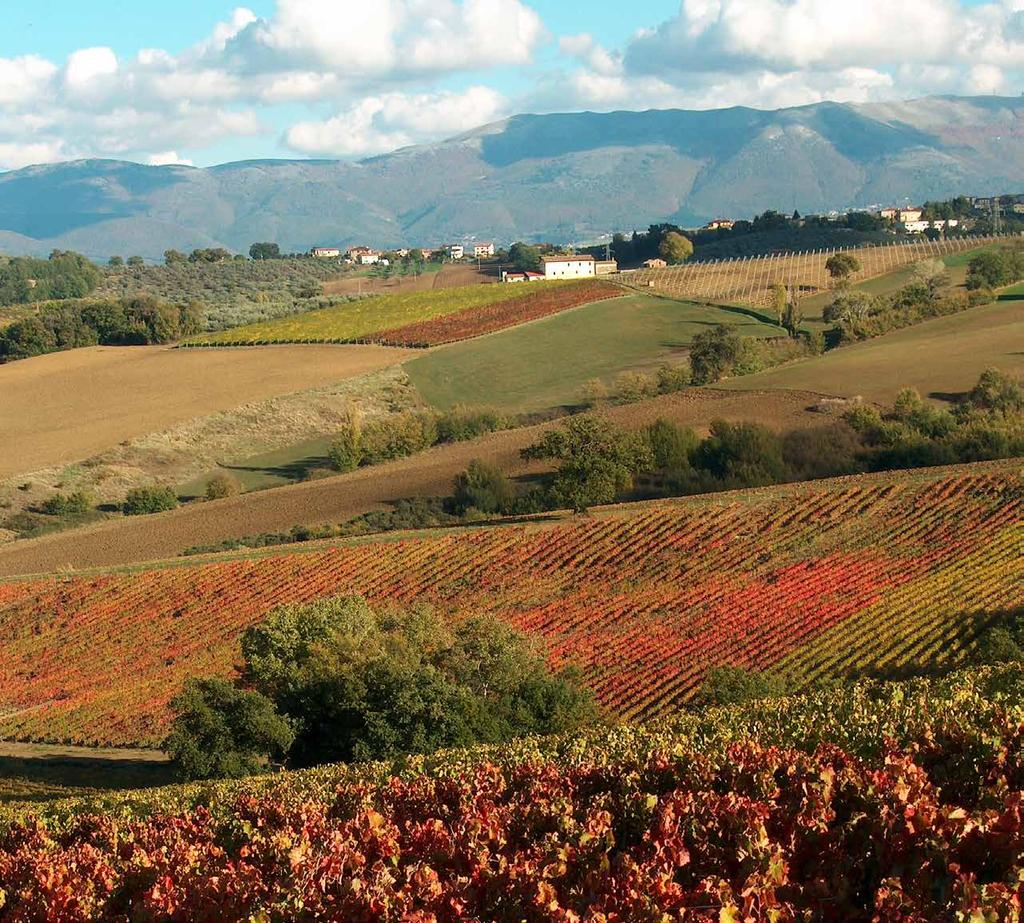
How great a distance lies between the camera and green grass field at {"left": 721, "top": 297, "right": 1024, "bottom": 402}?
72.0m

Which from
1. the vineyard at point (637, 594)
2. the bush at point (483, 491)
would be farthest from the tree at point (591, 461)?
the bush at point (483, 491)

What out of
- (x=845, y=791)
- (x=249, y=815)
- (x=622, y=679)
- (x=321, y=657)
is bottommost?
(x=622, y=679)

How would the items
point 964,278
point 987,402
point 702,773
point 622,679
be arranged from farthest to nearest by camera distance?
point 964,278
point 987,402
point 622,679
point 702,773

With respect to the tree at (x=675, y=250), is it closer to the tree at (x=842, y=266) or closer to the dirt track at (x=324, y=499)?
the tree at (x=842, y=266)

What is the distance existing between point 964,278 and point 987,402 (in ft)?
154

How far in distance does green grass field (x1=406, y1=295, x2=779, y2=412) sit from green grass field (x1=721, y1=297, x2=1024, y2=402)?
1259 cm

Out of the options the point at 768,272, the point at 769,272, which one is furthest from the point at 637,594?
the point at 768,272

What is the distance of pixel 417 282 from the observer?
156 metres

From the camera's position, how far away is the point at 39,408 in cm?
9038

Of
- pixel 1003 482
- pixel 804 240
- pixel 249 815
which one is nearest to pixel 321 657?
pixel 249 815

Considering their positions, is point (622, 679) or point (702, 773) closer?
point (702, 773)

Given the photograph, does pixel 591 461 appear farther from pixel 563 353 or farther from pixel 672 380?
pixel 563 353

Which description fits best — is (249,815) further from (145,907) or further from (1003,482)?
(1003,482)

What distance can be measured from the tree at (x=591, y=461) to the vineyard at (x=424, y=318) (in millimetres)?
53239
